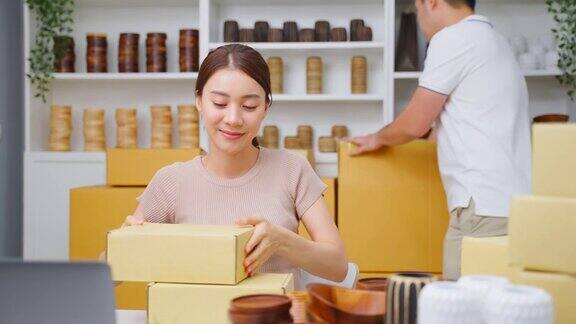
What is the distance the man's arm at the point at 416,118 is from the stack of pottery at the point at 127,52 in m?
1.41

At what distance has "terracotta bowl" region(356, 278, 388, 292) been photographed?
1044 millimetres

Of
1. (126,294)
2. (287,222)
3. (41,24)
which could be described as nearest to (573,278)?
(287,222)

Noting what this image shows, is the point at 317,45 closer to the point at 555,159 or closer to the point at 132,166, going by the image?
the point at 132,166

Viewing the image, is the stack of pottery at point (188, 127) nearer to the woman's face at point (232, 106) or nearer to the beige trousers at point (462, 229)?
the beige trousers at point (462, 229)

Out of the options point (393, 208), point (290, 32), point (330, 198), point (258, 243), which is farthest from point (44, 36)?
point (258, 243)

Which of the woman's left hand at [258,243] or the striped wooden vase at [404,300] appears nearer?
the striped wooden vase at [404,300]

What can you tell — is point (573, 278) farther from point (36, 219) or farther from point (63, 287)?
point (36, 219)

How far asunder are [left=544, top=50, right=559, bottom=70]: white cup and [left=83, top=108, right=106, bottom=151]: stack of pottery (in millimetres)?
2003

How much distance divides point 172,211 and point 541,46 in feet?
7.18

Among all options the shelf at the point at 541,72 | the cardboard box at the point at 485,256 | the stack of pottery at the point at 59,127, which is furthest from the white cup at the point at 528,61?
the cardboard box at the point at 485,256

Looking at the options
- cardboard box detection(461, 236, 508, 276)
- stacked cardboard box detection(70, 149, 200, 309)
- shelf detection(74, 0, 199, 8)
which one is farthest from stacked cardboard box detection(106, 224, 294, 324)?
shelf detection(74, 0, 199, 8)

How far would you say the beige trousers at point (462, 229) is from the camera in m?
2.17

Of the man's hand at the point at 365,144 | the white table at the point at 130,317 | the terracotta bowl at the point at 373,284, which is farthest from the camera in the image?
the man's hand at the point at 365,144

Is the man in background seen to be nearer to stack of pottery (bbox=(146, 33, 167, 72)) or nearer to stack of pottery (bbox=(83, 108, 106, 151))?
stack of pottery (bbox=(146, 33, 167, 72))
